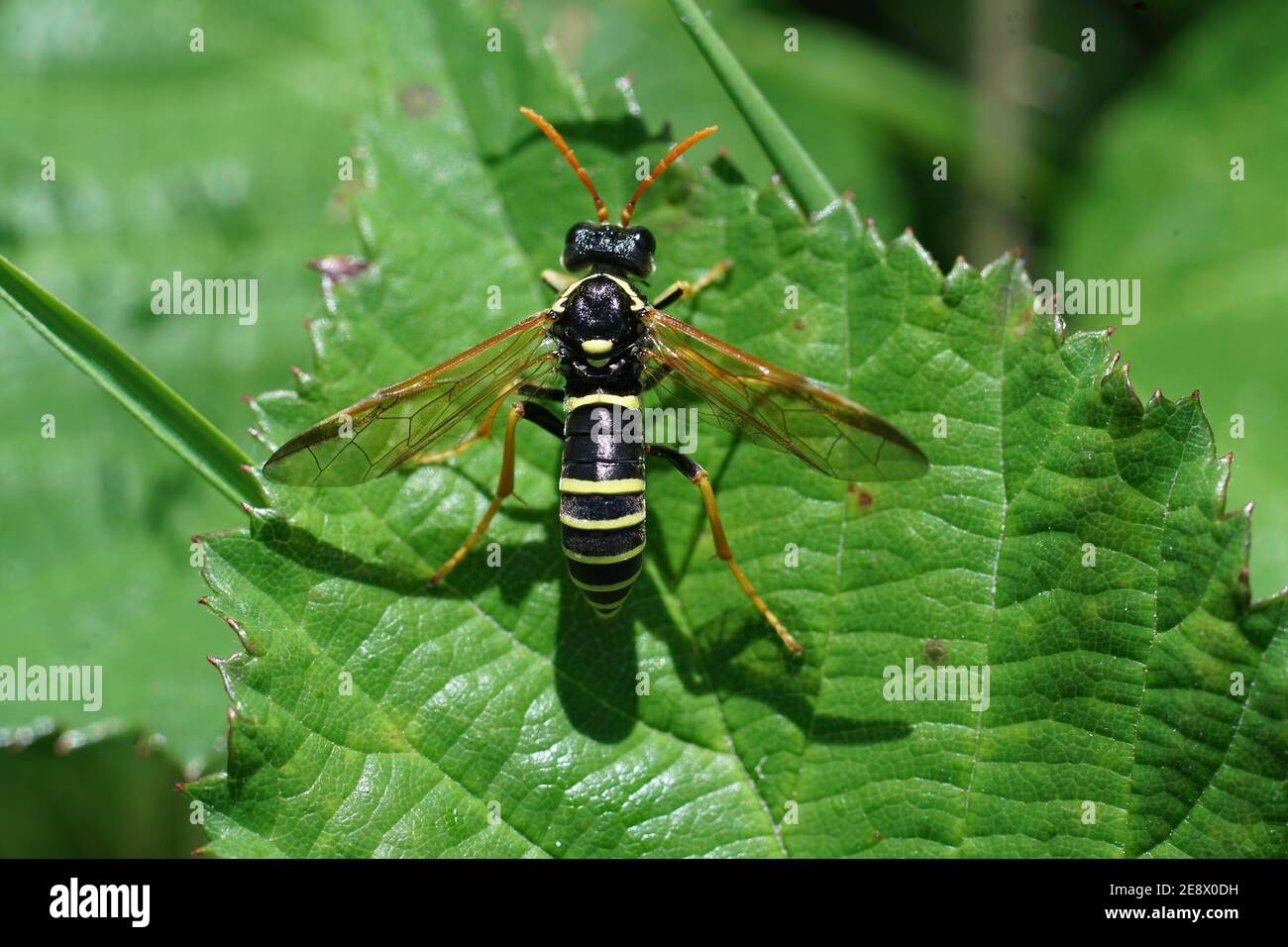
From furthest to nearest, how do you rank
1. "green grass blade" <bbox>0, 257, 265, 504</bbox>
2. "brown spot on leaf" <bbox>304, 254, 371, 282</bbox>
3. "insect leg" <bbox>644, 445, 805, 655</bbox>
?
"brown spot on leaf" <bbox>304, 254, 371, 282</bbox> < "insect leg" <bbox>644, 445, 805, 655</bbox> < "green grass blade" <bbox>0, 257, 265, 504</bbox>

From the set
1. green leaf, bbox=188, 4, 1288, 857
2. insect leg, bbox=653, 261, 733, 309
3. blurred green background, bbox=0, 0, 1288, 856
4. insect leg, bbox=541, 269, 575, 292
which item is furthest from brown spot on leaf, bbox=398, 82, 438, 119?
insect leg, bbox=653, 261, 733, 309

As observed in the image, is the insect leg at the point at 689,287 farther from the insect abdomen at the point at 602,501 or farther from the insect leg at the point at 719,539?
the insect leg at the point at 719,539

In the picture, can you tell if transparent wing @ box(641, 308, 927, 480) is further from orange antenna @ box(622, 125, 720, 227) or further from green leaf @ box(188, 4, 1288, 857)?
orange antenna @ box(622, 125, 720, 227)

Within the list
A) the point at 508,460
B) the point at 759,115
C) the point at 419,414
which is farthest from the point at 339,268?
the point at 759,115

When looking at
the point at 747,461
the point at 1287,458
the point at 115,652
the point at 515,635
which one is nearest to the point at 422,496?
the point at 515,635

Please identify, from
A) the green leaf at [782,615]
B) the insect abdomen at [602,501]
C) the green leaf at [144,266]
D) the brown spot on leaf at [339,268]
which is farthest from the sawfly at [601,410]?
the green leaf at [144,266]

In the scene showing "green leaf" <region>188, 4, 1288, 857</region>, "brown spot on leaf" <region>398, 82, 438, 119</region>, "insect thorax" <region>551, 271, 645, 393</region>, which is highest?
"brown spot on leaf" <region>398, 82, 438, 119</region>
